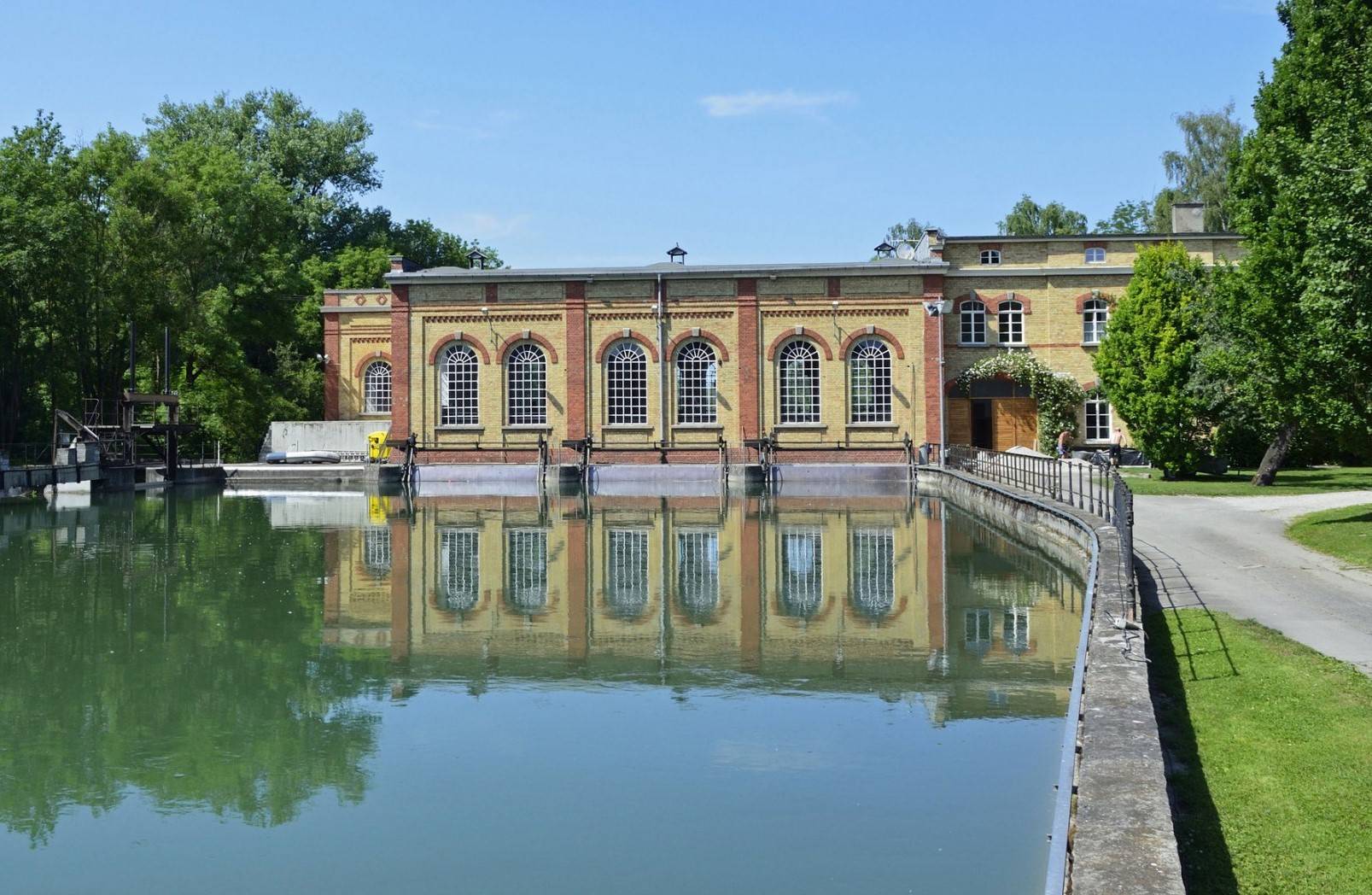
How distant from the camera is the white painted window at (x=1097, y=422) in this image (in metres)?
41.6

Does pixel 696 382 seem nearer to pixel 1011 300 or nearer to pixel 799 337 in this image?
pixel 799 337

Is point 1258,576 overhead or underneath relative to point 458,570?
overhead

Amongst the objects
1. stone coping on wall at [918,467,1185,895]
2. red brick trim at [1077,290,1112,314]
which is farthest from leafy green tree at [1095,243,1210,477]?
stone coping on wall at [918,467,1185,895]

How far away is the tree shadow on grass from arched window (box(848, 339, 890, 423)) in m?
25.9

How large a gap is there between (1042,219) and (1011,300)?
95.3ft

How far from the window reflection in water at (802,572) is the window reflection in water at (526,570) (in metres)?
2.96

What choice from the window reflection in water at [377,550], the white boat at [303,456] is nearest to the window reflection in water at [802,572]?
the window reflection in water at [377,550]

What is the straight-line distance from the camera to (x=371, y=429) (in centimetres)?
Result: 4575

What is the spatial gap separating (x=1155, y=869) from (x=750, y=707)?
5.08 metres

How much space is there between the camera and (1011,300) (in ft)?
136

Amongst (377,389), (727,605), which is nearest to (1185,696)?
(727,605)

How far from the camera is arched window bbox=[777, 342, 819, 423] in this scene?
135ft

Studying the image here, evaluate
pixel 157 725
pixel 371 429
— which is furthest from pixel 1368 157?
pixel 371 429

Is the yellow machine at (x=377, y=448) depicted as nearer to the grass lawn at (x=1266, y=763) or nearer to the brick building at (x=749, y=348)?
the brick building at (x=749, y=348)
